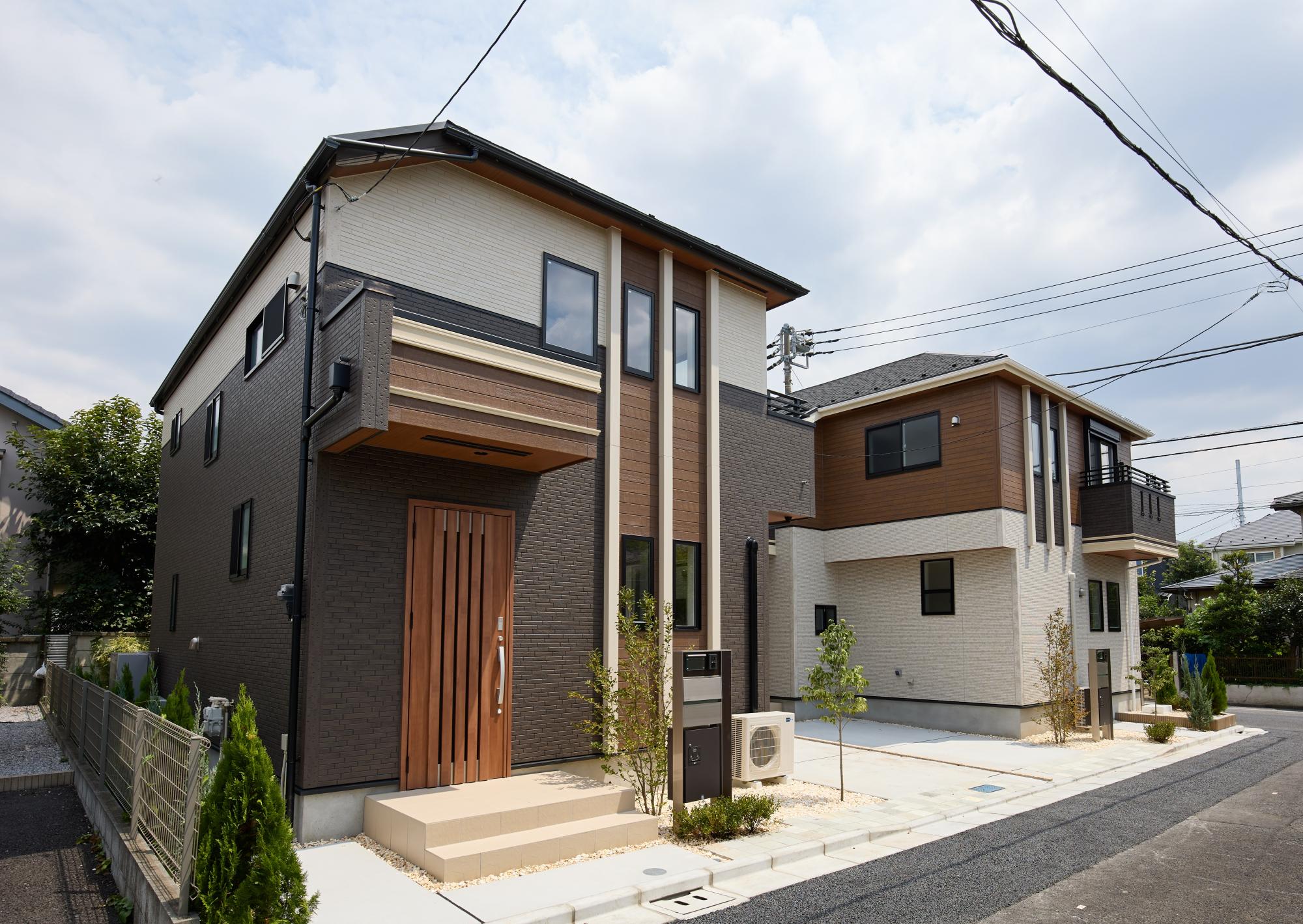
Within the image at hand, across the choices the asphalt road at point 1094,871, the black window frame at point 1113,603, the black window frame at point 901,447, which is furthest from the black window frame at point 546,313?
the black window frame at point 1113,603

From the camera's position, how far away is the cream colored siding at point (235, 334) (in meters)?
9.31

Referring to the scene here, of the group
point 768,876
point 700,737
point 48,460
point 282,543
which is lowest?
point 768,876

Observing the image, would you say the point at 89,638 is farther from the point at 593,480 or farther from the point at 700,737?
the point at 700,737

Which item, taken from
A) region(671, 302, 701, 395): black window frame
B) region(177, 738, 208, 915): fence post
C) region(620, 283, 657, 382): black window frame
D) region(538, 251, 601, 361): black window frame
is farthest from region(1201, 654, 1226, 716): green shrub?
region(177, 738, 208, 915): fence post

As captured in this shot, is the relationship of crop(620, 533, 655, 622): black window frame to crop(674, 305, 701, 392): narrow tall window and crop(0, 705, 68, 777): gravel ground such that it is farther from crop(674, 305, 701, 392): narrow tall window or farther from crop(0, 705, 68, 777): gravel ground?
crop(0, 705, 68, 777): gravel ground

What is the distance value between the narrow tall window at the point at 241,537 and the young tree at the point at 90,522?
1240 centimetres

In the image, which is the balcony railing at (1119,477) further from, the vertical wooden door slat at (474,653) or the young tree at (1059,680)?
the vertical wooden door slat at (474,653)

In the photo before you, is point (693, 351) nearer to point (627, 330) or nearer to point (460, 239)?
point (627, 330)

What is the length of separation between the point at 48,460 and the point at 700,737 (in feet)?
64.2

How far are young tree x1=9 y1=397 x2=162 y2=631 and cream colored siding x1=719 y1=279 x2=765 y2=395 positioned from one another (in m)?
16.6

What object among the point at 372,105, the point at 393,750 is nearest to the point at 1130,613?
the point at 393,750

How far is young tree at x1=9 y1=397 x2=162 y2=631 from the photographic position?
66.7ft

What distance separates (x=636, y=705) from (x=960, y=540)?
29.9 ft

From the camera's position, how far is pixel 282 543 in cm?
868
